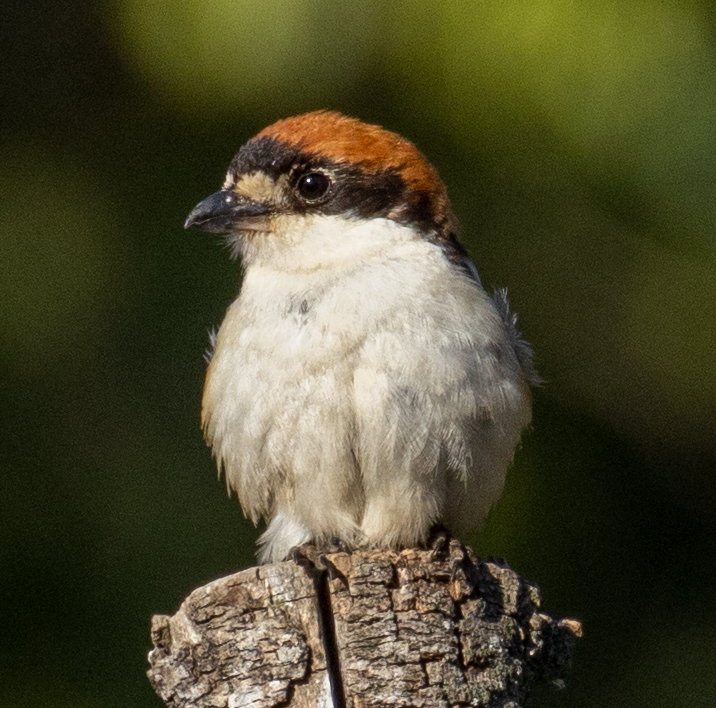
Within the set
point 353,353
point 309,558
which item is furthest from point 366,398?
point 309,558

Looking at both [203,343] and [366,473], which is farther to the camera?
[203,343]

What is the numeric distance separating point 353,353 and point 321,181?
85 cm

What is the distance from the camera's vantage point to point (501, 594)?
3391mm

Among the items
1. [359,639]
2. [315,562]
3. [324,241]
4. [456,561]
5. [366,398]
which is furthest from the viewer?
[324,241]

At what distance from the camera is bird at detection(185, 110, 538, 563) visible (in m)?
4.09

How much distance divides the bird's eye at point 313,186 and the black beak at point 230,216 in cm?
15

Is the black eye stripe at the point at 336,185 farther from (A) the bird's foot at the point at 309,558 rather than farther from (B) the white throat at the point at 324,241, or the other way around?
(A) the bird's foot at the point at 309,558

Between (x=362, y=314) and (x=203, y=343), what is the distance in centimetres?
123

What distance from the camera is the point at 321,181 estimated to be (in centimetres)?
465

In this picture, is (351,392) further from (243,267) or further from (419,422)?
(243,267)

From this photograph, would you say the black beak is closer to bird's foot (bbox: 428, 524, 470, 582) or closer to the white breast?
the white breast

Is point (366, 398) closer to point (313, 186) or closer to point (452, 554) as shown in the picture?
point (452, 554)

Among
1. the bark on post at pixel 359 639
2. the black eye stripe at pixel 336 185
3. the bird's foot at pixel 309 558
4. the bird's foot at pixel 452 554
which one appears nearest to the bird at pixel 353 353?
the black eye stripe at pixel 336 185

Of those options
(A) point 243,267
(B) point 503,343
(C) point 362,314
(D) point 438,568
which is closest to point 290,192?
(A) point 243,267
